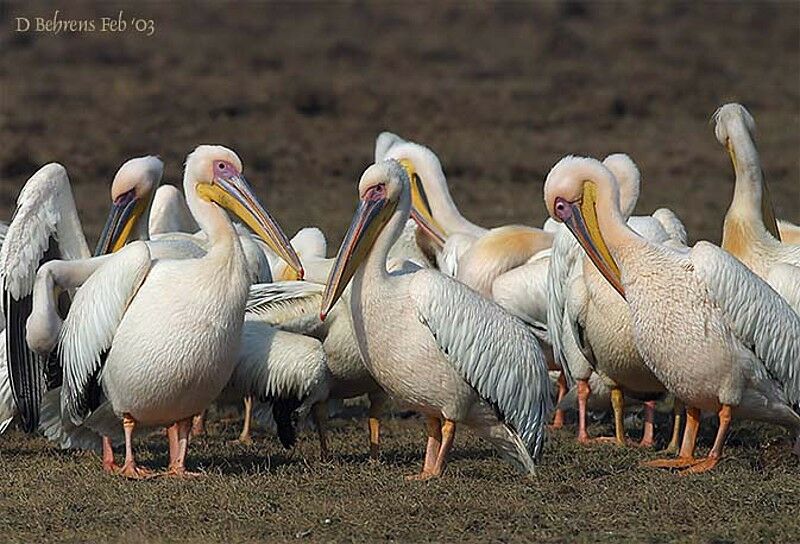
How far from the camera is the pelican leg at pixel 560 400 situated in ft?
27.9

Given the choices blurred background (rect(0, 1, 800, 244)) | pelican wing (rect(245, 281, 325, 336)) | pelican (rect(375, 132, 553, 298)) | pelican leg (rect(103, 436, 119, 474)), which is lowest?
pelican leg (rect(103, 436, 119, 474))

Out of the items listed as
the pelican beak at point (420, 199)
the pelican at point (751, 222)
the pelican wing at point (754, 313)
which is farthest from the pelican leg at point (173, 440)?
the pelican beak at point (420, 199)

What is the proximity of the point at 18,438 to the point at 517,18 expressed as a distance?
29.8 meters

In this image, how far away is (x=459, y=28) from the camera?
3531 centimetres

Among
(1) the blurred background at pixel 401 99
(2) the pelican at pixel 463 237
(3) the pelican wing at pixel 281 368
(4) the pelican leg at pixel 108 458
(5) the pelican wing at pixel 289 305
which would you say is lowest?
(4) the pelican leg at pixel 108 458

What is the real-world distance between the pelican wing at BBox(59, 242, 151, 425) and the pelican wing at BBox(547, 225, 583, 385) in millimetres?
2438

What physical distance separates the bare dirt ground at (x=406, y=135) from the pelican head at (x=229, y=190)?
1.01 meters

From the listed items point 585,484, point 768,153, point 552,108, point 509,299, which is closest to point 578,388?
point 509,299

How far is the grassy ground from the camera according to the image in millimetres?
5527

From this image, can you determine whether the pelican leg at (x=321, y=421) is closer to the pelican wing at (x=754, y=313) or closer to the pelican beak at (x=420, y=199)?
the pelican wing at (x=754, y=313)

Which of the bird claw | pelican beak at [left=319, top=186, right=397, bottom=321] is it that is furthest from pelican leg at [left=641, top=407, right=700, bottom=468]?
pelican beak at [left=319, top=186, right=397, bottom=321]

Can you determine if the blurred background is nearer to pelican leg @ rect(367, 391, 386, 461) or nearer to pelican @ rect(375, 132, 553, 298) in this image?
pelican @ rect(375, 132, 553, 298)

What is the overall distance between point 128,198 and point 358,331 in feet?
5.94

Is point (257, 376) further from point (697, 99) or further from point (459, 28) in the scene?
point (459, 28)
